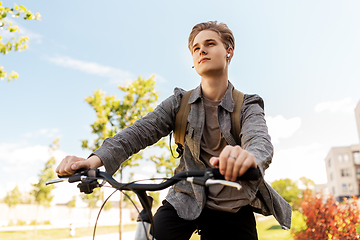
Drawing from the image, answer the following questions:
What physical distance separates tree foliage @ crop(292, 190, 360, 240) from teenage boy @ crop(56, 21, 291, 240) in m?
7.95

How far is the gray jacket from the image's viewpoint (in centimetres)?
189

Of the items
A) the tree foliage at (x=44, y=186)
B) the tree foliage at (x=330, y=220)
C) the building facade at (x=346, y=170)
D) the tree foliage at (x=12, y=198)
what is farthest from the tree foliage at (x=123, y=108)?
the building facade at (x=346, y=170)

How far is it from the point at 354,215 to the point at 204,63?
905cm

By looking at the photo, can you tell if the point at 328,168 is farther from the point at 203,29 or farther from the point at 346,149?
the point at 203,29

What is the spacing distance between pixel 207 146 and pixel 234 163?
1.12 metres

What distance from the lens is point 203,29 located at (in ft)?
8.27

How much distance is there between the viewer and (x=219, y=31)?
2.45 meters

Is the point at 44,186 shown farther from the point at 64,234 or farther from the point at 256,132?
the point at 256,132

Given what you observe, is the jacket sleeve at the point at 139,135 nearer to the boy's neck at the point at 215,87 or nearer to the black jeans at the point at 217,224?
the boy's neck at the point at 215,87

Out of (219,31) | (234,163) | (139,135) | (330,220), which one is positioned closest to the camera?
(234,163)

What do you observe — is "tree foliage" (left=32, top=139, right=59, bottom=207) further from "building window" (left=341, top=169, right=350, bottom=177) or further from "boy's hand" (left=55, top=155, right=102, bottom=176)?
"building window" (left=341, top=169, right=350, bottom=177)

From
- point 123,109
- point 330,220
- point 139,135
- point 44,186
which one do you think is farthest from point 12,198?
point 139,135

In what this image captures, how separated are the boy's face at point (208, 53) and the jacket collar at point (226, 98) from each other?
167 millimetres

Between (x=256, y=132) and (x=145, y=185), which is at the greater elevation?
(x=256, y=132)
